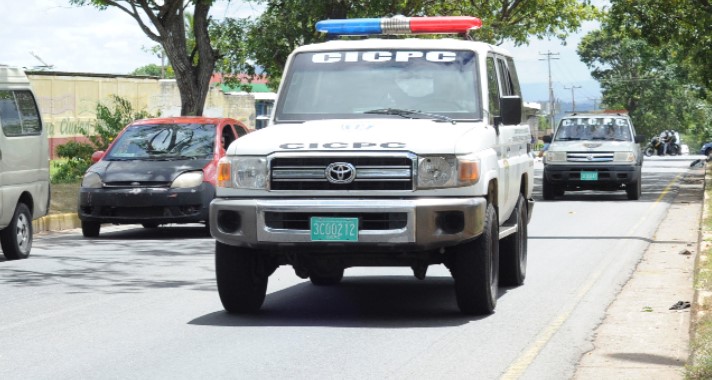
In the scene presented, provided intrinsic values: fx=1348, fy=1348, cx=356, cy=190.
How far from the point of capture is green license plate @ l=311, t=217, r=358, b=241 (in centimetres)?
943

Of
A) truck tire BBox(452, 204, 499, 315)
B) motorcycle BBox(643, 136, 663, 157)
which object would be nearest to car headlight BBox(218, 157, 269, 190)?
truck tire BBox(452, 204, 499, 315)

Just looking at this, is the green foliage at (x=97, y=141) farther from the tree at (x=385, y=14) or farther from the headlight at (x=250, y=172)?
the headlight at (x=250, y=172)

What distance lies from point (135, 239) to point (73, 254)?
7.88 ft

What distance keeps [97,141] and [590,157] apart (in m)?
10.4

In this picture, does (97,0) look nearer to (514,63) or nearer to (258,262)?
(514,63)

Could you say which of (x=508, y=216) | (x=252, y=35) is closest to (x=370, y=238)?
(x=508, y=216)

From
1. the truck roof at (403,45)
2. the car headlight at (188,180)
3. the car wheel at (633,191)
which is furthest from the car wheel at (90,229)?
the car wheel at (633,191)

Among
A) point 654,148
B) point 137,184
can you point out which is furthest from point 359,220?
point 654,148

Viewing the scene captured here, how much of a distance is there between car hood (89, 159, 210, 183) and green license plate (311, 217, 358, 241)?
8710 mm

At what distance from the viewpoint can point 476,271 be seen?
9812 millimetres

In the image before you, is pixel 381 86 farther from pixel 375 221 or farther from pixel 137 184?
pixel 137 184

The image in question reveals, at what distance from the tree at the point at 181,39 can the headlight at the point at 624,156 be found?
8721 millimetres

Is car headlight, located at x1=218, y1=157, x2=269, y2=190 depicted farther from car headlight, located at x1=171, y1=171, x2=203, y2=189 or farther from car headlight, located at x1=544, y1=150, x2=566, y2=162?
car headlight, located at x1=544, y1=150, x2=566, y2=162

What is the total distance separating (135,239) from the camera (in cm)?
1847
